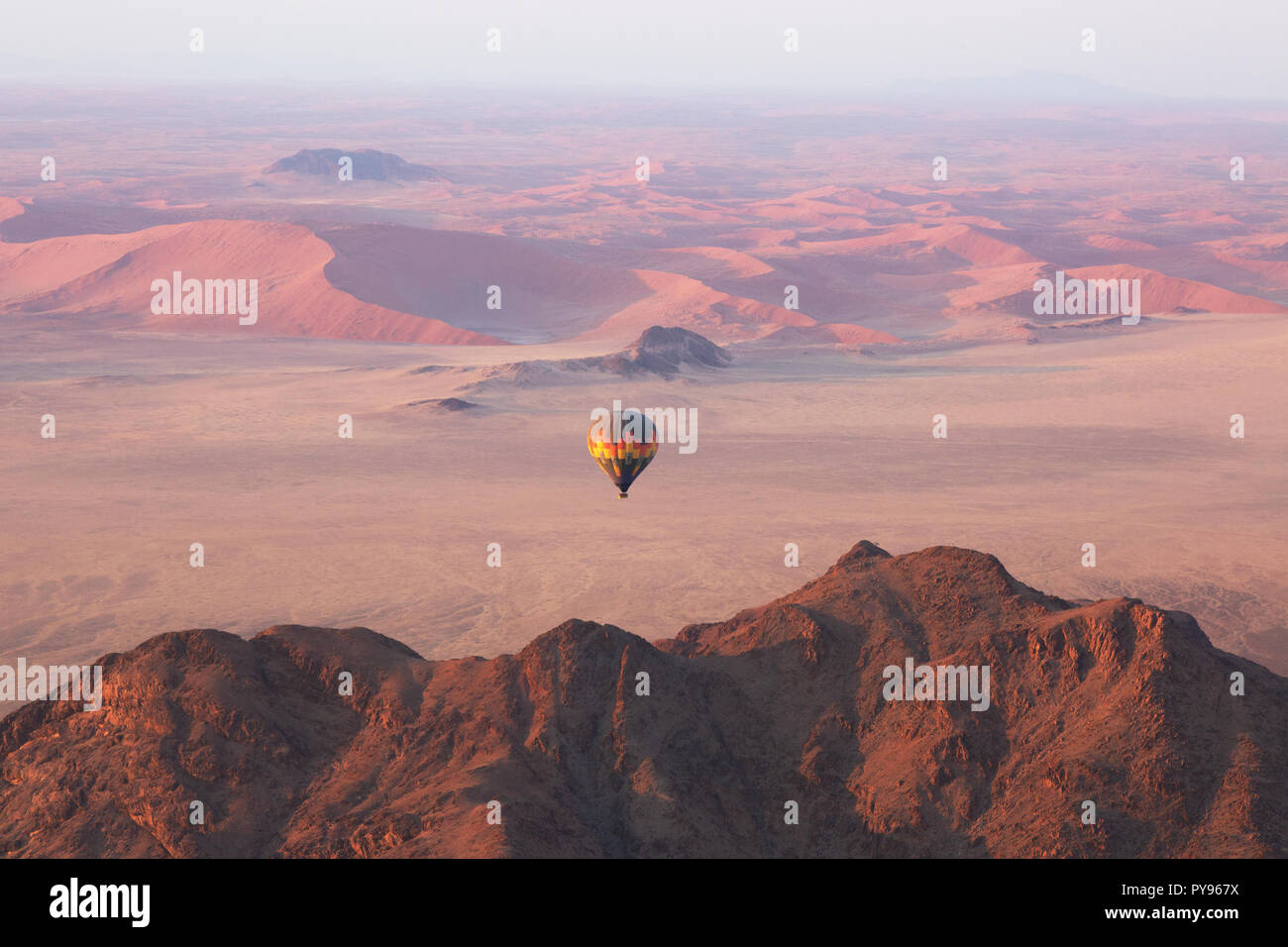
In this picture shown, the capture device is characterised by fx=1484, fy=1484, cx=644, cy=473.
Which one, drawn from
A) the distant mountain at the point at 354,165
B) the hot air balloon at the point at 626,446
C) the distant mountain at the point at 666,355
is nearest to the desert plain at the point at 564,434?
the distant mountain at the point at 666,355

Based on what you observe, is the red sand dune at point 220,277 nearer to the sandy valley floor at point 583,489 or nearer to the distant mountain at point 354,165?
the sandy valley floor at point 583,489

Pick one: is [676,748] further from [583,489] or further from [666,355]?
[666,355]

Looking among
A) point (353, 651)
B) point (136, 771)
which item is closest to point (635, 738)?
point (353, 651)

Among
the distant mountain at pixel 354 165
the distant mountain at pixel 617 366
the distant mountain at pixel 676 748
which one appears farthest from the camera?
the distant mountain at pixel 354 165

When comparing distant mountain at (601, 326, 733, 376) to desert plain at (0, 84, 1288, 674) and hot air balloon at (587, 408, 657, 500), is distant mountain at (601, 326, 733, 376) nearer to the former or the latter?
desert plain at (0, 84, 1288, 674)

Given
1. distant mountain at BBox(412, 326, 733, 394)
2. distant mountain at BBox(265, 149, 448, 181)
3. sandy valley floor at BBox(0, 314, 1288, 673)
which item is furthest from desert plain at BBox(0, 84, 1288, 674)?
distant mountain at BBox(265, 149, 448, 181)

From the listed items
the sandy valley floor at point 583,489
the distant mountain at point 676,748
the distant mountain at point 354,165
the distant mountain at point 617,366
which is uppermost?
the distant mountain at point 354,165

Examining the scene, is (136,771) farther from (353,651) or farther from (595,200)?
(595,200)
